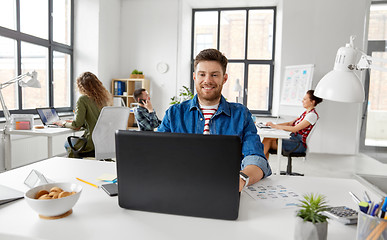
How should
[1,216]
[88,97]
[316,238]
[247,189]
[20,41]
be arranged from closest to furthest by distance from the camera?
[316,238], [1,216], [247,189], [88,97], [20,41]

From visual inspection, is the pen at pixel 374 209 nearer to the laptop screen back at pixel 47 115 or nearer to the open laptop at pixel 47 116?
the open laptop at pixel 47 116

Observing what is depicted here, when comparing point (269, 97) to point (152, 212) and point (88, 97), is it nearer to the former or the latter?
point (88, 97)

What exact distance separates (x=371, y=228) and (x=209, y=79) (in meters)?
0.99

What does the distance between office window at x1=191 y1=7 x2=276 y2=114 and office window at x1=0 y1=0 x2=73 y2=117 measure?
102 inches

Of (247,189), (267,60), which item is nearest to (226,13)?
(267,60)

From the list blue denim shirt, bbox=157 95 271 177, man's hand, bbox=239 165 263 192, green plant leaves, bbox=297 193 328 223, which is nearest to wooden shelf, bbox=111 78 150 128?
blue denim shirt, bbox=157 95 271 177

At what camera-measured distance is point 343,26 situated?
5.34 m

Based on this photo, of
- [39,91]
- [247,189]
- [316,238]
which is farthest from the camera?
[39,91]

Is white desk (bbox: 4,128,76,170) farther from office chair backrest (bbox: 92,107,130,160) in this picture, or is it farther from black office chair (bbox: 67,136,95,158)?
office chair backrest (bbox: 92,107,130,160)

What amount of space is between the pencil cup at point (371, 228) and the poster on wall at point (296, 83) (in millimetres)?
4771

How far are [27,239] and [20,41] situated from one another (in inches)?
172

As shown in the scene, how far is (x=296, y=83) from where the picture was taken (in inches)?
210

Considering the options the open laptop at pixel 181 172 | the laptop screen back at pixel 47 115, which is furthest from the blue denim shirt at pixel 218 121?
the laptop screen back at pixel 47 115

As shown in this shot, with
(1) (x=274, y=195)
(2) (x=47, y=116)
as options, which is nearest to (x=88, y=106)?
(2) (x=47, y=116)
